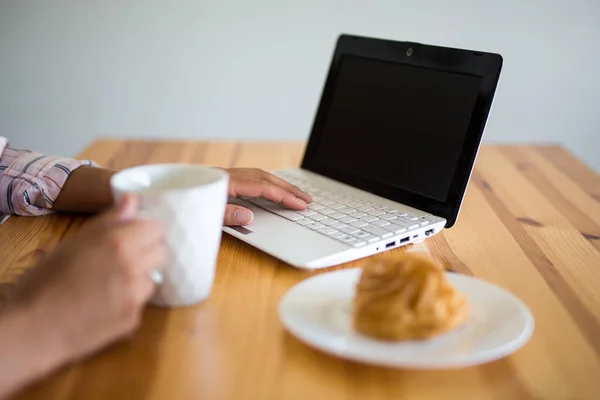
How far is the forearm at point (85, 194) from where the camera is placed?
35.7 inches

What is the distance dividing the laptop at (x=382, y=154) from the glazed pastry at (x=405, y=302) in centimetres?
14

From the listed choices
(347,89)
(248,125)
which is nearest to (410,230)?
(347,89)

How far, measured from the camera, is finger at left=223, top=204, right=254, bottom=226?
2.70 feet

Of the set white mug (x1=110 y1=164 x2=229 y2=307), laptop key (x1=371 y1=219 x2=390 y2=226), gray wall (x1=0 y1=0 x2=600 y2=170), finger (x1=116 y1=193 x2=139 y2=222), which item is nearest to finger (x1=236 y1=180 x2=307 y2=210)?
laptop key (x1=371 y1=219 x2=390 y2=226)

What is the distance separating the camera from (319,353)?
1.88 ft

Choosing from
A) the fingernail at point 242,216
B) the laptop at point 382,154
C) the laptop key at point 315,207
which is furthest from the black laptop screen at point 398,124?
the fingernail at point 242,216

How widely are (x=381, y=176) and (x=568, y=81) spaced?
4.63ft

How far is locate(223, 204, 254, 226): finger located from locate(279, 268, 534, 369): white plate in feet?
0.60

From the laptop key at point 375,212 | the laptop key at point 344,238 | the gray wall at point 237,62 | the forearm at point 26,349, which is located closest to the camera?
the forearm at point 26,349

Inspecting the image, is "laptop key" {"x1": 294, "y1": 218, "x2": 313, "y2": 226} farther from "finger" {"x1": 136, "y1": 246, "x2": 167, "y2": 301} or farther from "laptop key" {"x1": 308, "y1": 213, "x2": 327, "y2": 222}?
"finger" {"x1": 136, "y1": 246, "x2": 167, "y2": 301}

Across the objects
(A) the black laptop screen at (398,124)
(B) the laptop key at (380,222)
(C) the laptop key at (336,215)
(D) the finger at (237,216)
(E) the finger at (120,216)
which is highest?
(A) the black laptop screen at (398,124)

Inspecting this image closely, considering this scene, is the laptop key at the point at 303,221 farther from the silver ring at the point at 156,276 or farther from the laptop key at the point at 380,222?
the silver ring at the point at 156,276

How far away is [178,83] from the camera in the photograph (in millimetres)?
2211

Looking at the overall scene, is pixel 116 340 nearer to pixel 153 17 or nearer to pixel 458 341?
pixel 458 341
